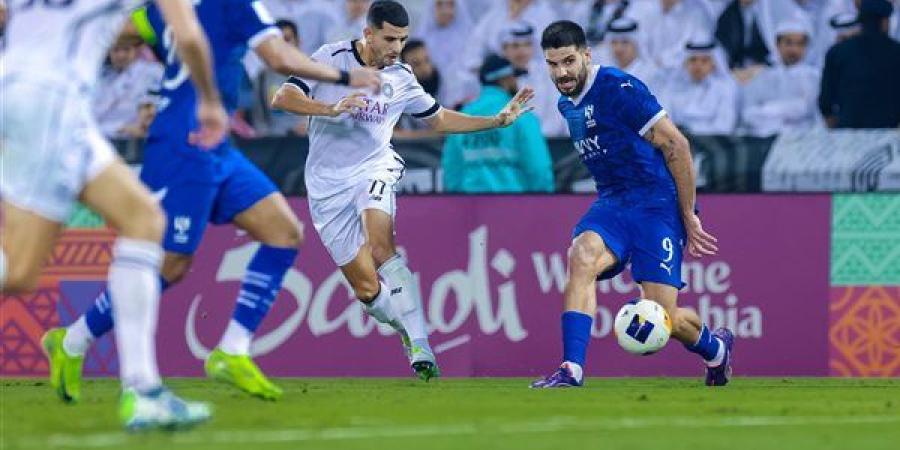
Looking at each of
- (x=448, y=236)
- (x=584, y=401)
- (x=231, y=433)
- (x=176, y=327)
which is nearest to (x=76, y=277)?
(x=176, y=327)

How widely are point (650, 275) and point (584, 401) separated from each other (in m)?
2.36

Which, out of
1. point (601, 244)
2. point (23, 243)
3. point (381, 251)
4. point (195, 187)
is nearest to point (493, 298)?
point (381, 251)

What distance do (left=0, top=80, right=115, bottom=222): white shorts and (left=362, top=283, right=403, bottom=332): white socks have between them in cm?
516

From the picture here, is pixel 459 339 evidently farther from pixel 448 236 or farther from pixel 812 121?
pixel 812 121

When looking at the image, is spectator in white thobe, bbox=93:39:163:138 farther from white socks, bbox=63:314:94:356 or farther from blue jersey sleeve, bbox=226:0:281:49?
blue jersey sleeve, bbox=226:0:281:49

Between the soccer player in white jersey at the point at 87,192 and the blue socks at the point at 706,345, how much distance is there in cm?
537

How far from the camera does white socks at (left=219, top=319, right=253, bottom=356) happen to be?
10227 millimetres

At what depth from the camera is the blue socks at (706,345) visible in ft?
43.1

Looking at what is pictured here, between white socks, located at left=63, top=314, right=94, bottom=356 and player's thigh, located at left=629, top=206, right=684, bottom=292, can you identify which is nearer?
white socks, located at left=63, top=314, right=94, bottom=356

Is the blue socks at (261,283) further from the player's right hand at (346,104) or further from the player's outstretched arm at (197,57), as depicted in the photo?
the player's right hand at (346,104)

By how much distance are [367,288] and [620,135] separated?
2011 mm

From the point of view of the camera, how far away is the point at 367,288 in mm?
13422

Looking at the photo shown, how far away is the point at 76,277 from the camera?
15570 mm

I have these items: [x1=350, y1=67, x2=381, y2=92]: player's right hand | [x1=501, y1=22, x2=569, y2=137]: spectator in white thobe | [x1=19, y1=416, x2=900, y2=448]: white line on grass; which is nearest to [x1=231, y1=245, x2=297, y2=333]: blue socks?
[x1=350, y1=67, x2=381, y2=92]: player's right hand
